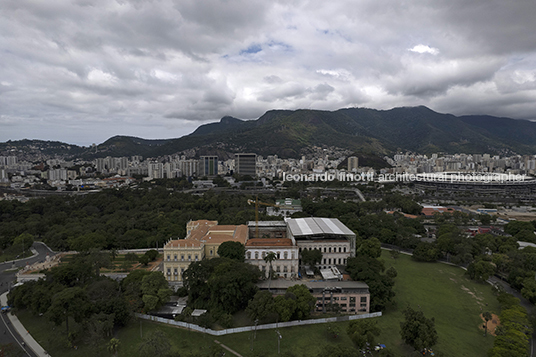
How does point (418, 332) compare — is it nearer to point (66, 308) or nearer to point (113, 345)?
point (113, 345)

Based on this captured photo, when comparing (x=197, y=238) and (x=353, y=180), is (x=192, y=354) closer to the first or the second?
(x=197, y=238)

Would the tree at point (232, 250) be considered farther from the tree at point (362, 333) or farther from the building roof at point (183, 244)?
the tree at point (362, 333)

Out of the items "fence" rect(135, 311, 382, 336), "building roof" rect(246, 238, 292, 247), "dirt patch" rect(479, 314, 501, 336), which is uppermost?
"building roof" rect(246, 238, 292, 247)

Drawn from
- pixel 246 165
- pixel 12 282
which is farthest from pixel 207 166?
pixel 12 282

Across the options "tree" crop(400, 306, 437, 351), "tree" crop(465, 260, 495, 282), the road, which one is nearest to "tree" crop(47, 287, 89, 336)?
the road

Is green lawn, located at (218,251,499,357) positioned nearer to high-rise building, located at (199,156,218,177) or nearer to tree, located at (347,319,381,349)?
tree, located at (347,319,381,349)

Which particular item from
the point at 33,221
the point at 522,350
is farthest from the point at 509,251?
the point at 33,221
